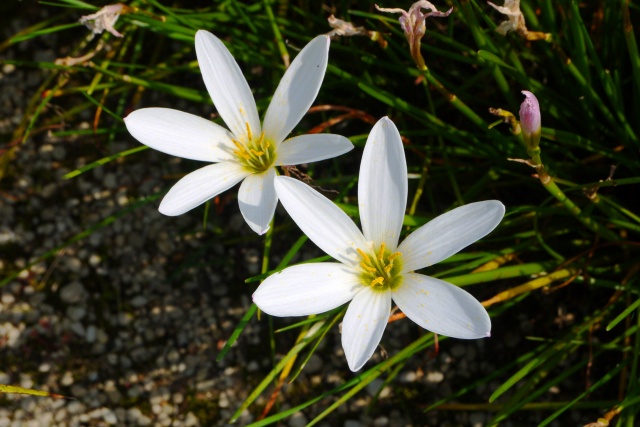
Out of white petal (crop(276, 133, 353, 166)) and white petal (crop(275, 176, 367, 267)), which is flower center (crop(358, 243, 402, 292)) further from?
white petal (crop(276, 133, 353, 166))

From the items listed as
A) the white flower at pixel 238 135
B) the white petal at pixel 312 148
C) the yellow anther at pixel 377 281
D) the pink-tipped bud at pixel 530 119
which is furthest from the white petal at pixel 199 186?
the pink-tipped bud at pixel 530 119

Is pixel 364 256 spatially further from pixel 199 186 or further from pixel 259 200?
pixel 199 186

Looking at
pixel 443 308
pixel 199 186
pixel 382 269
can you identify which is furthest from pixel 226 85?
pixel 443 308

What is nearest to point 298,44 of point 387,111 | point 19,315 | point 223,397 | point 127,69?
point 387,111

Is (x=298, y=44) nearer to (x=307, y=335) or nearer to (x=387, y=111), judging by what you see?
(x=387, y=111)

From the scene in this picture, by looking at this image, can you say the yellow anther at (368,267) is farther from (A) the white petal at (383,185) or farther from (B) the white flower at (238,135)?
(B) the white flower at (238,135)

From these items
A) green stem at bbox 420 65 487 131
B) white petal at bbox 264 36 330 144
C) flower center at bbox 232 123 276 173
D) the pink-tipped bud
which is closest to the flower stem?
the pink-tipped bud
